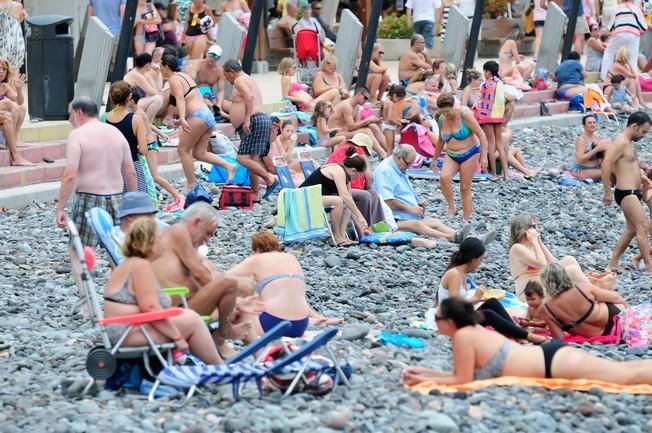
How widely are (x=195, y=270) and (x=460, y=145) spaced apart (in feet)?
24.2

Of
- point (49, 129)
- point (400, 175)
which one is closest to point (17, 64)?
point (49, 129)

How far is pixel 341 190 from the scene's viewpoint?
45.6 feet

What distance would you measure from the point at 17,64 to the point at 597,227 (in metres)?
6.48

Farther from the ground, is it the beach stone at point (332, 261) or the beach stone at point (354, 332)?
the beach stone at point (354, 332)

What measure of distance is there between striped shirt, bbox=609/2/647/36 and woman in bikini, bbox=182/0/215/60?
7.92 metres

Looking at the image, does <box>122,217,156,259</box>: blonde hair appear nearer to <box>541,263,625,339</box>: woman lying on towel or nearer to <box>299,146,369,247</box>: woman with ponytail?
<box>541,263,625,339</box>: woman lying on towel

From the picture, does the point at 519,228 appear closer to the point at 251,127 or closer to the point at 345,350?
the point at 345,350

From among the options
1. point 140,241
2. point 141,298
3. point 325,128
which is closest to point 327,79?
point 325,128

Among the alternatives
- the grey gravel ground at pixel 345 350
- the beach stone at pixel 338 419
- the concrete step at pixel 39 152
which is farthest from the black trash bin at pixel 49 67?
the beach stone at pixel 338 419

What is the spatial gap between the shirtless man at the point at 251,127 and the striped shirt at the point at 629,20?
1181 centimetres

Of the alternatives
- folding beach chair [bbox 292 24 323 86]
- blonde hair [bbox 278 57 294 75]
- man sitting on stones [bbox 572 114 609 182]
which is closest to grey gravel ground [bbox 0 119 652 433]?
man sitting on stones [bbox 572 114 609 182]

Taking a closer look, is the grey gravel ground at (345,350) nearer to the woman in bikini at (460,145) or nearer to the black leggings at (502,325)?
the black leggings at (502,325)

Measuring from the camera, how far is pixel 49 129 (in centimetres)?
1666

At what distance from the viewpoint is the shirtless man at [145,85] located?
1648 cm
